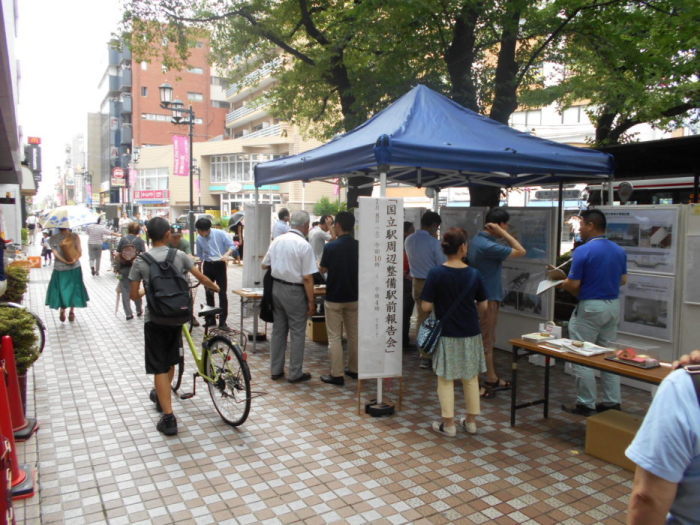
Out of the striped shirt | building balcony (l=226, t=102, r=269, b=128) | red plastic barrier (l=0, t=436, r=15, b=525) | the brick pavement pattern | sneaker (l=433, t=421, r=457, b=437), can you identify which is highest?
building balcony (l=226, t=102, r=269, b=128)

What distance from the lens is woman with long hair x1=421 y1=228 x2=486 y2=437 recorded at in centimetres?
443

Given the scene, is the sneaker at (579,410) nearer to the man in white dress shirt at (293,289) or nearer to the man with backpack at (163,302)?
→ the man in white dress shirt at (293,289)

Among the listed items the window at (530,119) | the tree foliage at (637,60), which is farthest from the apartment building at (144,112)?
the tree foliage at (637,60)

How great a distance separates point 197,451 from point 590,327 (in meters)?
3.71

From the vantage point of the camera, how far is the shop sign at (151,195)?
50662 millimetres

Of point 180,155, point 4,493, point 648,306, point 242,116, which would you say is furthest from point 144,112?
point 4,493

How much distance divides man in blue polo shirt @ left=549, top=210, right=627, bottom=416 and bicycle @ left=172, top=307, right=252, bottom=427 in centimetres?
312

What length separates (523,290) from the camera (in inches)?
281

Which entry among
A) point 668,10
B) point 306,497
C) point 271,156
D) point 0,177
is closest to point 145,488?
point 306,497

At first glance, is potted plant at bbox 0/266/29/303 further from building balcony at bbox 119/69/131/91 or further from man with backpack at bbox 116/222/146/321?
building balcony at bbox 119/69/131/91

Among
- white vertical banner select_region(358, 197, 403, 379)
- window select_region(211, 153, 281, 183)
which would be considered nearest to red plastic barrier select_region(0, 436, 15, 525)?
white vertical banner select_region(358, 197, 403, 379)

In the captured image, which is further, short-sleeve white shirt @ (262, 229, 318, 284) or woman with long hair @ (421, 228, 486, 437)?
short-sleeve white shirt @ (262, 229, 318, 284)

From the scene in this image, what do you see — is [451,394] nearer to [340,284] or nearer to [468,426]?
[468,426]

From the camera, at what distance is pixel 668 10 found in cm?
834
